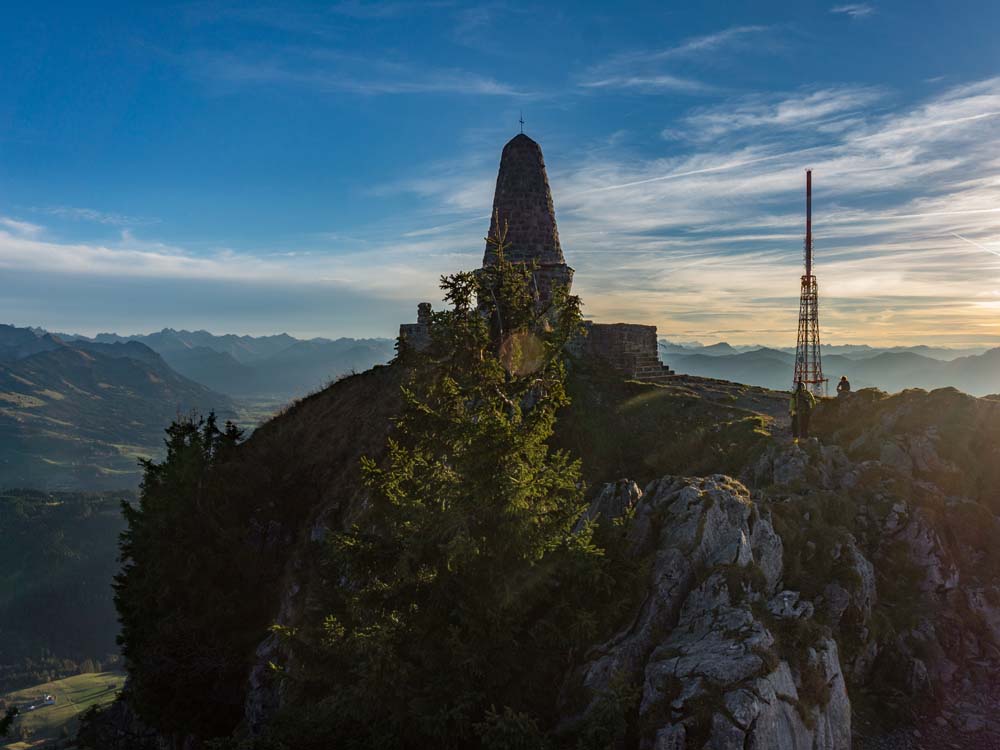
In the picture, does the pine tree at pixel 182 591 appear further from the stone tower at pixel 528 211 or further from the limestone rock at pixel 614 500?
the stone tower at pixel 528 211

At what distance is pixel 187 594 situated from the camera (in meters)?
25.3

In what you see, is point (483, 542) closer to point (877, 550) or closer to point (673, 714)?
point (673, 714)

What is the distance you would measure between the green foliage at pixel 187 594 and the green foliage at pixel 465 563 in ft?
40.1

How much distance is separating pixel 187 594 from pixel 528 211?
2938 centimetres

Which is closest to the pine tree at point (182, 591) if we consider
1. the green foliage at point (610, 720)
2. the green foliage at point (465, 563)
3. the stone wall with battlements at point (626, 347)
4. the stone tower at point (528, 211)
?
the green foliage at point (465, 563)

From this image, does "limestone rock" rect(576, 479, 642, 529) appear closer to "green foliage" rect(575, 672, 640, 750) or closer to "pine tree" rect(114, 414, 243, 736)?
"green foliage" rect(575, 672, 640, 750)

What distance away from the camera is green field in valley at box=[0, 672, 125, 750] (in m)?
142

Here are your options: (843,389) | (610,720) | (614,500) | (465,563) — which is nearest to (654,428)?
(843,389)

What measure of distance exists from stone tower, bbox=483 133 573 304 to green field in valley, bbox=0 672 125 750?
512 ft

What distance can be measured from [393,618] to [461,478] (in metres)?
3.46

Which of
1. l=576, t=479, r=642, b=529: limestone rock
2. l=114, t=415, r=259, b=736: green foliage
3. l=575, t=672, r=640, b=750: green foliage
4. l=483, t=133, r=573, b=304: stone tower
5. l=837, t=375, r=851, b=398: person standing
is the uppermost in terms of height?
l=483, t=133, r=573, b=304: stone tower

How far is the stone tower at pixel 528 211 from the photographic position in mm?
37781

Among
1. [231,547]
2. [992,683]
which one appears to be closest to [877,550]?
[992,683]

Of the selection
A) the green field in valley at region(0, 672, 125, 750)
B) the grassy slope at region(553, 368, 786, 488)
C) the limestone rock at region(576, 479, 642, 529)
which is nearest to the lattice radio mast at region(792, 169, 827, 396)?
the grassy slope at region(553, 368, 786, 488)
